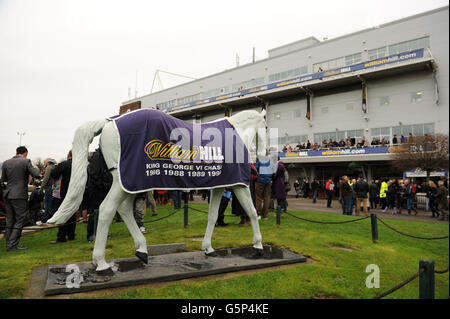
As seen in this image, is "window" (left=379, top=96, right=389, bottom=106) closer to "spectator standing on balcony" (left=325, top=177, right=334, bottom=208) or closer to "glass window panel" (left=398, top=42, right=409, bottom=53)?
"glass window panel" (left=398, top=42, right=409, bottom=53)

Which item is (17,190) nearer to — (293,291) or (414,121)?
(293,291)

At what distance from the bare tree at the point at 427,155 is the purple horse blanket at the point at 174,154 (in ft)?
8.51

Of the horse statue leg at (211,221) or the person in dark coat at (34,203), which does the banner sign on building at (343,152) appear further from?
the person in dark coat at (34,203)

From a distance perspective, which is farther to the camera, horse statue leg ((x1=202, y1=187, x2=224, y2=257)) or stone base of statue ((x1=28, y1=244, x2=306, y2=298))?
horse statue leg ((x1=202, y1=187, x2=224, y2=257))

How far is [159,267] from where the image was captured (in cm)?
405

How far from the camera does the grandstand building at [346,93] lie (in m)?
22.3

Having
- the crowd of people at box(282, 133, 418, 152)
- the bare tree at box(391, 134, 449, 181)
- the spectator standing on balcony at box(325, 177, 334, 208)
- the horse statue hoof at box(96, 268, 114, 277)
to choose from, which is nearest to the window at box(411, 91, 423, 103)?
the crowd of people at box(282, 133, 418, 152)

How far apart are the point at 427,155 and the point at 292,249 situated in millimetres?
3793

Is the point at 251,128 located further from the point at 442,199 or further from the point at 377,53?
the point at 377,53

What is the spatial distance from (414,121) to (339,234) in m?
20.8

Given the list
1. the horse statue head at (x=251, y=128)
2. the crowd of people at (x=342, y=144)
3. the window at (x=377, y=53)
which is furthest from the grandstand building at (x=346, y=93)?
the horse statue head at (x=251, y=128)

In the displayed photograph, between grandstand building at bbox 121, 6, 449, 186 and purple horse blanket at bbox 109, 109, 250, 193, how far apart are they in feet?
55.2

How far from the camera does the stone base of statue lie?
11.1ft
